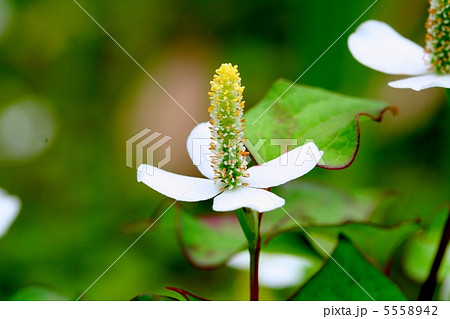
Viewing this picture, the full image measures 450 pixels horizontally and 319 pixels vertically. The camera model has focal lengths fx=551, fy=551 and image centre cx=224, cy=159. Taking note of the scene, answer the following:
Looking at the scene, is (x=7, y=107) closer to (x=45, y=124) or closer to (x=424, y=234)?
(x=45, y=124)

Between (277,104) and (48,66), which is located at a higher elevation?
(48,66)

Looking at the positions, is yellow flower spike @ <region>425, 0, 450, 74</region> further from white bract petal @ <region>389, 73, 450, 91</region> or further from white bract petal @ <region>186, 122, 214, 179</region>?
white bract petal @ <region>186, 122, 214, 179</region>

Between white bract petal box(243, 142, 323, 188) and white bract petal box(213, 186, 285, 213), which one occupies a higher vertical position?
white bract petal box(243, 142, 323, 188)

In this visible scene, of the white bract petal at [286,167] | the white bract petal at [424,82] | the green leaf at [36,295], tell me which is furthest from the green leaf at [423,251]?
the green leaf at [36,295]

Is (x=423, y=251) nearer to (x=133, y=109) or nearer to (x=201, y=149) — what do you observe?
(x=201, y=149)

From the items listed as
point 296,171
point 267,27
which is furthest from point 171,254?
point 267,27

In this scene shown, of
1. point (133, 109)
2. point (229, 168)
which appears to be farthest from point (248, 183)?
point (133, 109)

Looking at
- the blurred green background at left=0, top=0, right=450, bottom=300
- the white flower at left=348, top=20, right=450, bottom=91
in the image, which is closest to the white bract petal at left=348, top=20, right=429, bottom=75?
the white flower at left=348, top=20, right=450, bottom=91
